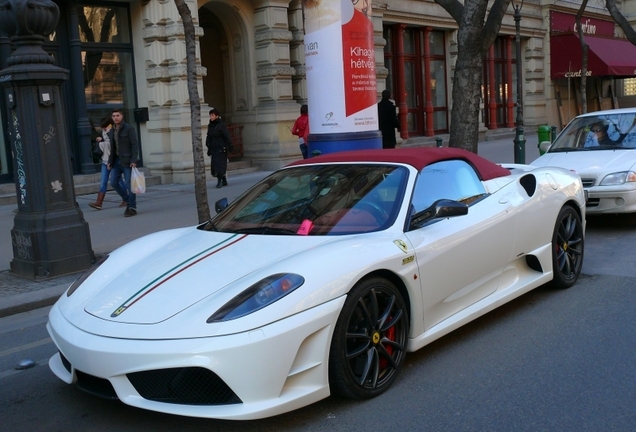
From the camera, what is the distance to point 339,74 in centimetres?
1095

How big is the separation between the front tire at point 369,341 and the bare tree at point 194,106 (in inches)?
213

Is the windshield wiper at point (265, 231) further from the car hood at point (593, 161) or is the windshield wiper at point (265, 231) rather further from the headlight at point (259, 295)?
the car hood at point (593, 161)

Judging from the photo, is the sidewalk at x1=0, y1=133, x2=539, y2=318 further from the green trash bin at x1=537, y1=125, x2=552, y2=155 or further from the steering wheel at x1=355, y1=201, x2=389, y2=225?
the steering wheel at x1=355, y1=201, x2=389, y2=225


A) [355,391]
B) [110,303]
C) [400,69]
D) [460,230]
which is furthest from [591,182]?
[400,69]

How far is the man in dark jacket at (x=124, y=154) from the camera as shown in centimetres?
1194

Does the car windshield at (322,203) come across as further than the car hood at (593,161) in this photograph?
No

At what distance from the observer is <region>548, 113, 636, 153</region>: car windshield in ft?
32.5

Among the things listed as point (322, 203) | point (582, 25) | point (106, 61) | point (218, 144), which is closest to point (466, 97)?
point (218, 144)

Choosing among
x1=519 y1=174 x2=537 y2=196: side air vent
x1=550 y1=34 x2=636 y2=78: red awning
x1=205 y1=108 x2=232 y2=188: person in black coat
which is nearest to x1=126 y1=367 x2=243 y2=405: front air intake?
x1=519 y1=174 x2=537 y2=196: side air vent

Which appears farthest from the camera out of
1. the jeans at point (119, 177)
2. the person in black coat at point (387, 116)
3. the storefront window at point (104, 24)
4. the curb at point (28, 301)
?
the storefront window at point (104, 24)

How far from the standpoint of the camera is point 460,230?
16.4 feet

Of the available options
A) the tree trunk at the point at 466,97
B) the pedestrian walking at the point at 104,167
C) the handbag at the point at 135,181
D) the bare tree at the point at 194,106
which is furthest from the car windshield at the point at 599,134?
the pedestrian walking at the point at 104,167

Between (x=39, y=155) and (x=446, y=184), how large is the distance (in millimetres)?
4768

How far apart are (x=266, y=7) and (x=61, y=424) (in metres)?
14.6
